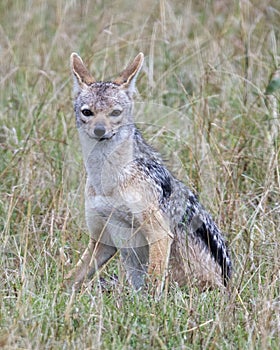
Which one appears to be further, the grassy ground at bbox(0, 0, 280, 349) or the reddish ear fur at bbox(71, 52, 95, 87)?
the reddish ear fur at bbox(71, 52, 95, 87)

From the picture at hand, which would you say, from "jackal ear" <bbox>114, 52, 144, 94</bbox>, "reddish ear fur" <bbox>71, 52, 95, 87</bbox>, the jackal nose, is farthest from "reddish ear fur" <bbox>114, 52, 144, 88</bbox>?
the jackal nose

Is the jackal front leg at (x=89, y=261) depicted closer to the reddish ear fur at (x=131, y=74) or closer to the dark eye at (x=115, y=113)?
the dark eye at (x=115, y=113)

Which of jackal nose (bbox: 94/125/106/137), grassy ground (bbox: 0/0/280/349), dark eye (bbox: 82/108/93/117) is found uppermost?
dark eye (bbox: 82/108/93/117)

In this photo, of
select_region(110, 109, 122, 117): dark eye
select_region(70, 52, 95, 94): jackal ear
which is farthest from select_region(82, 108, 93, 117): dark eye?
select_region(70, 52, 95, 94): jackal ear

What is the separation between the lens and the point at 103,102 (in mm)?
6066

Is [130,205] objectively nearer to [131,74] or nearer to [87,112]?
[87,112]

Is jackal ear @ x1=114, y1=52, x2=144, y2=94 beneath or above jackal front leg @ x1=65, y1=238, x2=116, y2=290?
above

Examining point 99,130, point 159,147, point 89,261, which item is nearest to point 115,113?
point 99,130

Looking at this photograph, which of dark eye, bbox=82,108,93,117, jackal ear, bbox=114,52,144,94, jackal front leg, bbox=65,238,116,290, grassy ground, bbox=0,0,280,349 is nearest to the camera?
grassy ground, bbox=0,0,280,349

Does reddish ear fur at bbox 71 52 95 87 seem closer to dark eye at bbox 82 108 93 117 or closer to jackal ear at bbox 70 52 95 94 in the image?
jackal ear at bbox 70 52 95 94

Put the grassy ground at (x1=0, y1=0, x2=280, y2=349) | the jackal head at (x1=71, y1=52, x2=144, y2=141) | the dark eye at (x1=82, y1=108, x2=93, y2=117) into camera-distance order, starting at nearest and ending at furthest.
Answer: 1. the grassy ground at (x1=0, y1=0, x2=280, y2=349)
2. the jackal head at (x1=71, y1=52, x2=144, y2=141)
3. the dark eye at (x1=82, y1=108, x2=93, y2=117)

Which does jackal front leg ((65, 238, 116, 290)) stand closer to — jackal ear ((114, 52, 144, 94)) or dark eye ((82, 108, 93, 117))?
dark eye ((82, 108, 93, 117))

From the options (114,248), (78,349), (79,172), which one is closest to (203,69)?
(79,172)

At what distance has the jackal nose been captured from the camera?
5840 mm
